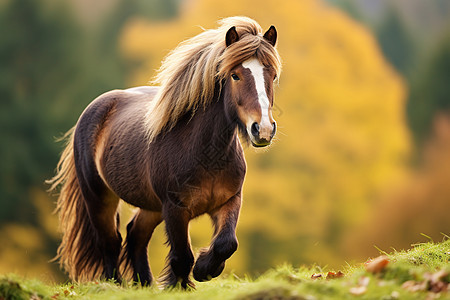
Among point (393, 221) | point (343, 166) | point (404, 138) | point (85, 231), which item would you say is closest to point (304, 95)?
point (343, 166)

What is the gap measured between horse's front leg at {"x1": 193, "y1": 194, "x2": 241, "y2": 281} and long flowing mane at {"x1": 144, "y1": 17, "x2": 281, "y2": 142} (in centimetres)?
83

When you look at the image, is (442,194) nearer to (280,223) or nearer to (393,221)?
(393,221)

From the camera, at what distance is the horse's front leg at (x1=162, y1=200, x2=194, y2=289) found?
4758 mm

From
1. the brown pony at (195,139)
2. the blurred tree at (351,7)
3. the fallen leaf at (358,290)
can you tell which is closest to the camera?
the fallen leaf at (358,290)

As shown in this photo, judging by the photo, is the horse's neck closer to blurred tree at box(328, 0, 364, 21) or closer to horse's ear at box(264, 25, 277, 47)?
horse's ear at box(264, 25, 277, 47)

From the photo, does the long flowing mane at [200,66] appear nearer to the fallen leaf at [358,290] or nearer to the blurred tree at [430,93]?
the fallen leaf at [358,290]

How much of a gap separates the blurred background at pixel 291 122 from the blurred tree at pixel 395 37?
0.53 m

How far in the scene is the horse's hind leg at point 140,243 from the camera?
6102mm

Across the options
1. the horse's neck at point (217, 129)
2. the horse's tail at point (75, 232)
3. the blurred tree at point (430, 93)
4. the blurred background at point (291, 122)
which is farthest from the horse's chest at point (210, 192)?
the blurred tree at point (430, 93)

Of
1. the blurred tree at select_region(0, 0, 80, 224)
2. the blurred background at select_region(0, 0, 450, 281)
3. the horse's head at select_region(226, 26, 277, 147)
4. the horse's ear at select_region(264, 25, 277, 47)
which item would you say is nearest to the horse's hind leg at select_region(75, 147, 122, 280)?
the horse's head at select_region(226, 26, 277, 147)

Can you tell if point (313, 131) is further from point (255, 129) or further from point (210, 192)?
point (255, 129)

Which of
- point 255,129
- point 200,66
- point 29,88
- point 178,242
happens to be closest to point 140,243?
point 178,242

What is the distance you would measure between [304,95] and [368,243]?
4.96m

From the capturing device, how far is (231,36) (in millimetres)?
4562
